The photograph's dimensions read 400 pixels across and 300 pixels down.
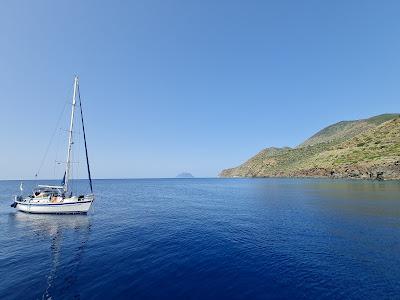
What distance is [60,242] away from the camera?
114 feet

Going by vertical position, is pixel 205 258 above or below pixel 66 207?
below

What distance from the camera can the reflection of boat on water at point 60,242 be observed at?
69.7 ft

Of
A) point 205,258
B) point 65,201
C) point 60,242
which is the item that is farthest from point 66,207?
point 205,258

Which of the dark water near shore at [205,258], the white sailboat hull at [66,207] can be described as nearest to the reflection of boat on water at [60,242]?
the dark water near shore at [205,258]

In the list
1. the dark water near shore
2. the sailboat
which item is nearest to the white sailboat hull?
the sailboat

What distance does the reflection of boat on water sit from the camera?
21236mm

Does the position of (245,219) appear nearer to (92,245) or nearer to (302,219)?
(302,219)

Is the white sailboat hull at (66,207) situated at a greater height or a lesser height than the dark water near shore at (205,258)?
greater

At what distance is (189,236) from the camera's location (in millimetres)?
37719

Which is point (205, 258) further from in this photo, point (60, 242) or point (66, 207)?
point (66, 207)

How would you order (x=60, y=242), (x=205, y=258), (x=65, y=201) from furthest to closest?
(x=65, y=201) < (x=60, y=242) < (x=205, y=258)

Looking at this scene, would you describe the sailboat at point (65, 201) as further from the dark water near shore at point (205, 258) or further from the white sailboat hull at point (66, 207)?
the dark water near shore at point (205, 258)

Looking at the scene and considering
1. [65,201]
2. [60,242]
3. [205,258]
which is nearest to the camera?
[205,258]

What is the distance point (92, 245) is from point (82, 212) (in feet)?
85.4
